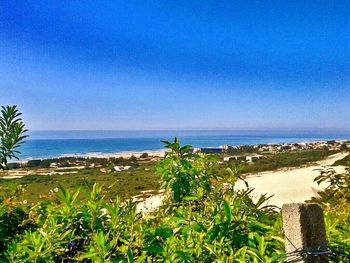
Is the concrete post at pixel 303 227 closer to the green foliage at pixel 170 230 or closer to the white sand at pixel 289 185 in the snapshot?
the green foliage at pixel 170 230

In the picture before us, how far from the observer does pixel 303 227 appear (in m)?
1.14

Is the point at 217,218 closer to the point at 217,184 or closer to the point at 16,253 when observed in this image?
the point at 217,184

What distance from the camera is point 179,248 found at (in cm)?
131

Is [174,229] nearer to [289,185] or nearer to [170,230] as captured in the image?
[170,230]

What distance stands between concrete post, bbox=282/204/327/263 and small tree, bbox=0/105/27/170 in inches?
61.6

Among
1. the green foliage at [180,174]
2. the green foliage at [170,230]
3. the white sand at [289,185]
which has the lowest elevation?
Result: the white sand at [289,185]

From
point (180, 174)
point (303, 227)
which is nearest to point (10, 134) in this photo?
point (180, 174)

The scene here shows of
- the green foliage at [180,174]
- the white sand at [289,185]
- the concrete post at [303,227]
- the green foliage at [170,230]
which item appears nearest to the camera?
the concrete post at [303,227]

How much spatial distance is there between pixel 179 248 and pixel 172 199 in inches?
20.8

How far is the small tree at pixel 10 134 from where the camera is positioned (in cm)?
209

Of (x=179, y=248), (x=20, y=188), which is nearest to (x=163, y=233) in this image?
(x=179, y=248)

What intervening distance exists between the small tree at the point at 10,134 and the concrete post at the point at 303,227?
5.13 feet

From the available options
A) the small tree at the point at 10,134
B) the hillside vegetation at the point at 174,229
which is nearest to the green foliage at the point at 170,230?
the hillside vegetation at the point at 174,229

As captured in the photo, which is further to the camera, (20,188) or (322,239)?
(20,188)
